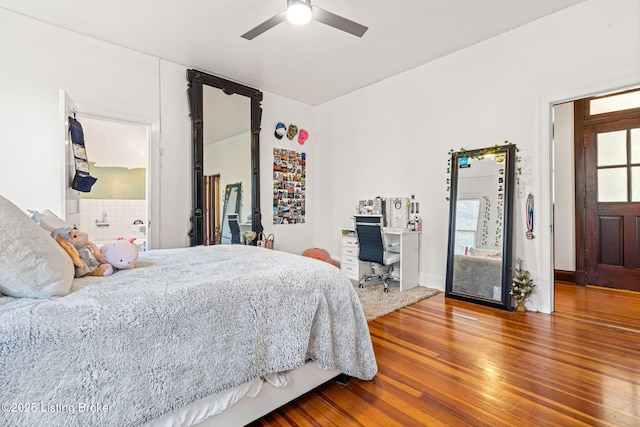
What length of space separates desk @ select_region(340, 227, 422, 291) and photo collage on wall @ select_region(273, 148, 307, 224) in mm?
1064

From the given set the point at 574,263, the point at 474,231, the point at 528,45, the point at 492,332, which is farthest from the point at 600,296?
the point at 528,45

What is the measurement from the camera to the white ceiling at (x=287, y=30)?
9.21 ft

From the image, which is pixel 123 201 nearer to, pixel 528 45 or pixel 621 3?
pixel 528 45

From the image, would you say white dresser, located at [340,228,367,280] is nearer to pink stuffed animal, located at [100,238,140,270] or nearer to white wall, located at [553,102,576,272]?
white wall, located at [553,102,576,272]

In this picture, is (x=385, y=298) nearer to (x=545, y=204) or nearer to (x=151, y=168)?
(x=545, y=204)

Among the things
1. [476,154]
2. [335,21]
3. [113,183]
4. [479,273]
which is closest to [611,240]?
[479,273]

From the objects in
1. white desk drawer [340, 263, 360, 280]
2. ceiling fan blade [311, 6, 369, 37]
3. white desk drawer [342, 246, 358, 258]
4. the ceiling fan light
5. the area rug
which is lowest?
the area rug

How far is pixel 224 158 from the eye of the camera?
4277mm

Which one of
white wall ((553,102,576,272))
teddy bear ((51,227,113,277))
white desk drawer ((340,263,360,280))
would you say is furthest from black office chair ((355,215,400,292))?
teddy bear ((51,227,113,277))

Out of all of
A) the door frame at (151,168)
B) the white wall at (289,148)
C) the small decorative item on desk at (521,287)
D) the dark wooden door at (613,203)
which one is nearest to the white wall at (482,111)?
the small decorative item on desk at (521,287)

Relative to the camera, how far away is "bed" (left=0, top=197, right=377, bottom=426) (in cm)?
94

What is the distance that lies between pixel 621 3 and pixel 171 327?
13.6 ft

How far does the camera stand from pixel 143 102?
3627 mm

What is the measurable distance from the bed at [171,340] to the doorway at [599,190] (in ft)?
13.1
